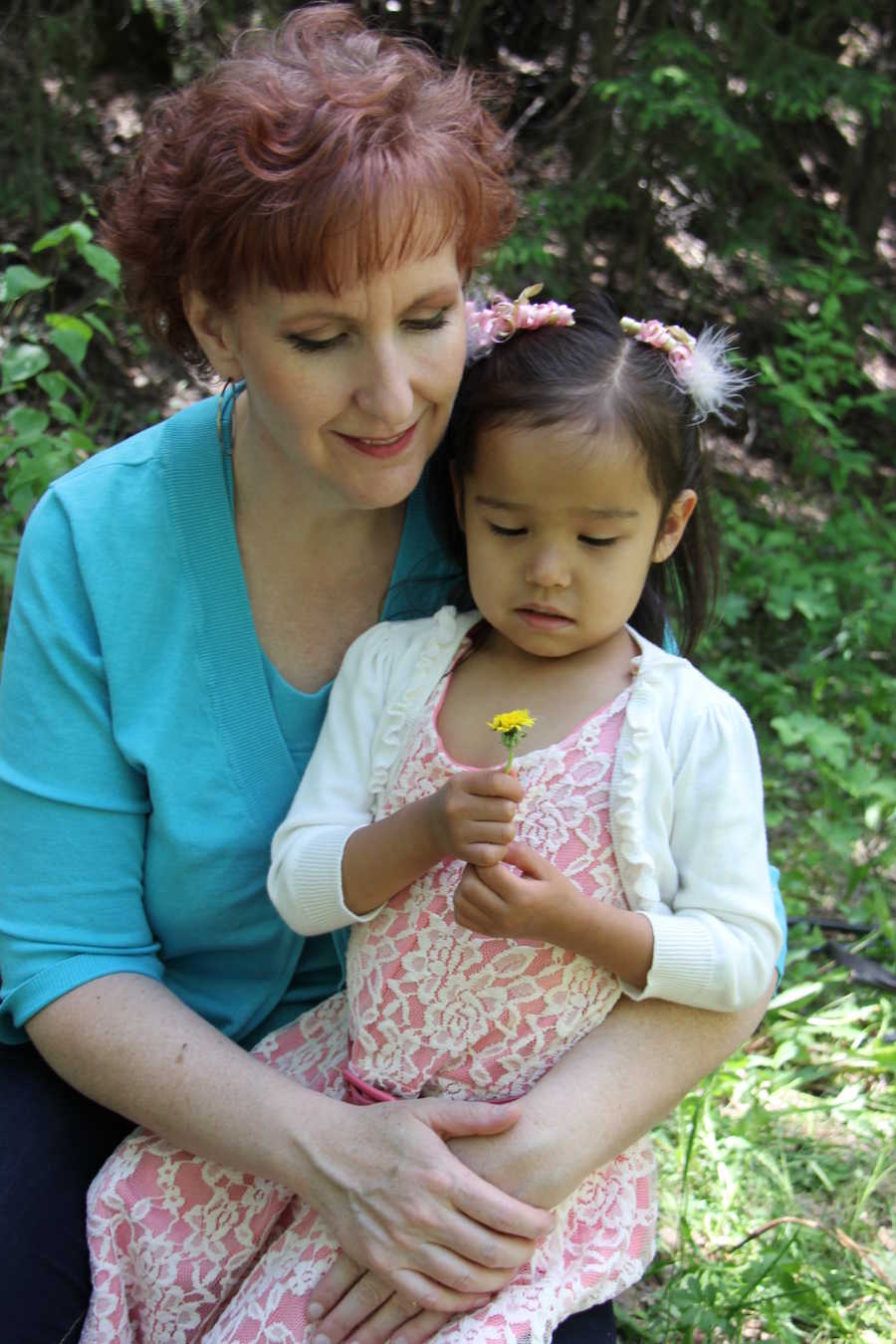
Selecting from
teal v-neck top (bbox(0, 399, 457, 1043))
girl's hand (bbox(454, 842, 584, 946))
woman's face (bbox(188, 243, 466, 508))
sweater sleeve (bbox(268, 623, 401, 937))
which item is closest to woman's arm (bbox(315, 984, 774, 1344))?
girl's hand (bbox(454, 842, 584, 946))

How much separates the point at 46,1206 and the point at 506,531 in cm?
108

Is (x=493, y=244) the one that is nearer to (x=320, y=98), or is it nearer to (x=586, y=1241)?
(x=320, y=98)

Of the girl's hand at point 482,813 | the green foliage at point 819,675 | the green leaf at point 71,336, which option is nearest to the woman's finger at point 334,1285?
the girl's hand at point 482,813

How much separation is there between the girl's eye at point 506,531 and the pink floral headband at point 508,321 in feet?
0.88

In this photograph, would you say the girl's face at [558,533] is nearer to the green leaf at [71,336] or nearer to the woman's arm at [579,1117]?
the woman's arm at [579,1117]

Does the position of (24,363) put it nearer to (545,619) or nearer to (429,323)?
(429,323)

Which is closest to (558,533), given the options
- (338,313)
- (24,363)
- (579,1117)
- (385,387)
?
(385,387)

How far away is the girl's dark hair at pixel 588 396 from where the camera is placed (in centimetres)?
172

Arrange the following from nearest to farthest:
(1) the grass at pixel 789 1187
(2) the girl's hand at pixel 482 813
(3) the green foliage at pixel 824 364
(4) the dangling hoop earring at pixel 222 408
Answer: (2) the girl's hand at pixel 482 813 → (4) the dangling hoop earring at pixel 222 408 → (1) the grass at pixel 789 1187 → (3) the green foliage at pixel 824 364

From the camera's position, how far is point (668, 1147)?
245cm

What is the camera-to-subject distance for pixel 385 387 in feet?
5.39

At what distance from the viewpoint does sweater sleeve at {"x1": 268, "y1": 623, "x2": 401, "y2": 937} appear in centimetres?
170

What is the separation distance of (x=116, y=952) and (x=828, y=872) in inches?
77.9

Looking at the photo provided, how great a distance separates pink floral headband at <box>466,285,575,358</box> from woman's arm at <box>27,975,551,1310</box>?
990mm
